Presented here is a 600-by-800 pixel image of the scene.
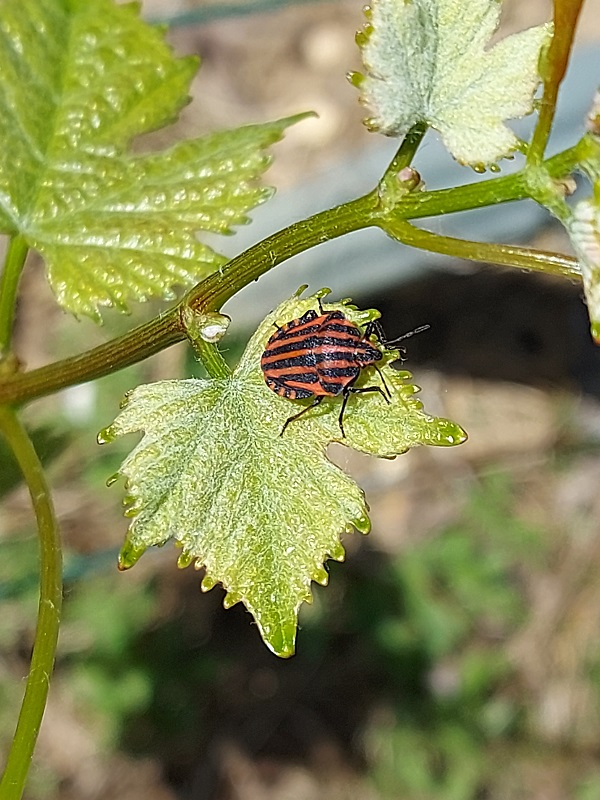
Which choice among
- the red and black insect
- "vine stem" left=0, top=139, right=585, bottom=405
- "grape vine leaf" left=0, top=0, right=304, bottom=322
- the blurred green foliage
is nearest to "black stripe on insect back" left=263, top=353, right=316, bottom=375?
the red and black insect

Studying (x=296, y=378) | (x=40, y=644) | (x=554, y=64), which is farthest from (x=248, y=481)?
(x=554, y=64)

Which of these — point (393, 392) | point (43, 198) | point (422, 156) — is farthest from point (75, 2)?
point (422, 156)

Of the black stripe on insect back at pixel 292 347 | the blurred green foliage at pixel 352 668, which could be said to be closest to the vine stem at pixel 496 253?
the black stripe on insect back at pixel 292 347

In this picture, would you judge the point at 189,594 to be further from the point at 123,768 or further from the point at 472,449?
the point at 472,449

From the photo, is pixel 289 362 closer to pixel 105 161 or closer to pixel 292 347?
pixel 292 347

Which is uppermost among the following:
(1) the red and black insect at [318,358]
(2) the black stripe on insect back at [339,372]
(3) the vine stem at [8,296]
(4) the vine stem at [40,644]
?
(3) the vine stem at [8,296]

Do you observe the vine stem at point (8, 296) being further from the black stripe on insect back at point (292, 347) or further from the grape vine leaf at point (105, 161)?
the black stripe on insect back at point (292, 347)
